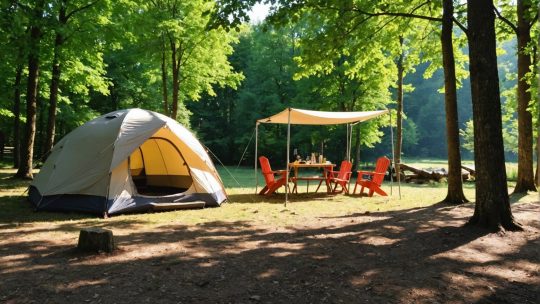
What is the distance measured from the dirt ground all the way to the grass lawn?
12 mm

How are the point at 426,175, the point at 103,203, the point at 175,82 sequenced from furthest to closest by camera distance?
1. the point at 426,175
2. the point at 175,82
3. the point at 103,203

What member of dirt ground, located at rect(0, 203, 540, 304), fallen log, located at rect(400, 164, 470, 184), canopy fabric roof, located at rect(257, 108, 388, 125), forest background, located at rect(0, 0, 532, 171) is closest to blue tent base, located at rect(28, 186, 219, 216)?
dirt ground, located at rect(0, 203, 540, 304)

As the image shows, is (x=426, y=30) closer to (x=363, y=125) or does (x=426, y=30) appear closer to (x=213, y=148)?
(x=363, y=125)

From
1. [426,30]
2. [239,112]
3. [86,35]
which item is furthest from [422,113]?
[86,35]

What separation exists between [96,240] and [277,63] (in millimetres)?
25570

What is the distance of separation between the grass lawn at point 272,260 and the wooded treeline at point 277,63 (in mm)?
1308

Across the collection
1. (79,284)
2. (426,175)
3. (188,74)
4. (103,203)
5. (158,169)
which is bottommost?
(79,284)

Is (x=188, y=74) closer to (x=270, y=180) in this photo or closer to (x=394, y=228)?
(x=270, y=180)

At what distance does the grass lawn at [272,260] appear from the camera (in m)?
3.65

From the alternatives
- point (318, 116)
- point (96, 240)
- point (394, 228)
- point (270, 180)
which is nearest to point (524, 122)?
point (318, 116)

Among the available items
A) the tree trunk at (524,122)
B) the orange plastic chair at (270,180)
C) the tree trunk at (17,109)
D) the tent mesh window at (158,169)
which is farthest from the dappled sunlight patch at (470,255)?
the tree trunk at (17,109)

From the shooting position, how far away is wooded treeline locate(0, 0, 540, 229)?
759cm

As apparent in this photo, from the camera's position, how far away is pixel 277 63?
1150 inches

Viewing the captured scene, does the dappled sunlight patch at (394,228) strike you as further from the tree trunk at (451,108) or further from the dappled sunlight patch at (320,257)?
the tree trunk at (451,108)
